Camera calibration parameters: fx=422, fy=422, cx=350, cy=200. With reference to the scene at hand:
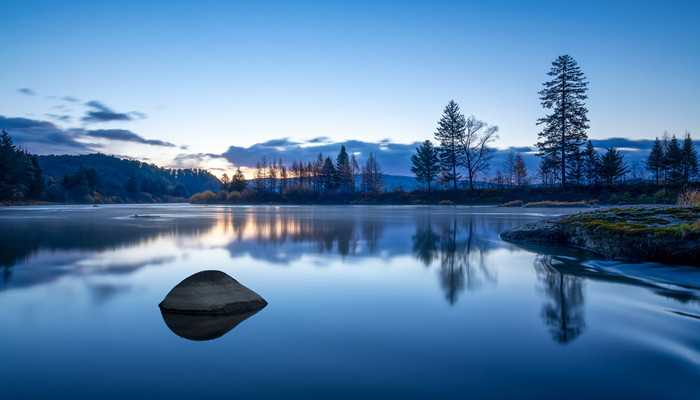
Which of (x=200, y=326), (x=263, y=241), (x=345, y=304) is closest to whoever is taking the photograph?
(x=200, y=326)

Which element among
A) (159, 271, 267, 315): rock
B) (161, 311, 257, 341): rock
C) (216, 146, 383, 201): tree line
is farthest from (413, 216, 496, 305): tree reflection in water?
(216, 146, 383, 201): tree line

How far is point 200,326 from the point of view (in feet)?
17.1

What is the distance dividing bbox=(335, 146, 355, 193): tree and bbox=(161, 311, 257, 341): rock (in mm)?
95490

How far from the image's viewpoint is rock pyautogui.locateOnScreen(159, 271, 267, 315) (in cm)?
575

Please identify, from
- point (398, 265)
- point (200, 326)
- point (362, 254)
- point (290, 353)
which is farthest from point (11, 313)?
point (362, 254)

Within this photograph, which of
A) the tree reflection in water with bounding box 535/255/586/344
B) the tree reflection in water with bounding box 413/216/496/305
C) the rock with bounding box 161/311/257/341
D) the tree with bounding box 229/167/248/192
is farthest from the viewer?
the tree with bounding box 229/167/248/192

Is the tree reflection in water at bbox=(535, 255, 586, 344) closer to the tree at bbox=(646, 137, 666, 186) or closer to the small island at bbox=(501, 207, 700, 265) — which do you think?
the small island at bbox=(501, 207, 700, 265)

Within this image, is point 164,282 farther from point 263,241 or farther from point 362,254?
point 263,241

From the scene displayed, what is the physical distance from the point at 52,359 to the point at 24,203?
4039 inches

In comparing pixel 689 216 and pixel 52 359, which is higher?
pixel 689 216

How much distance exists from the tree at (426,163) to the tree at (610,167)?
27.3 metres

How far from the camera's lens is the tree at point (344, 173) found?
101 meters

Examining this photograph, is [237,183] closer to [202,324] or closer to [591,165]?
[591,165]

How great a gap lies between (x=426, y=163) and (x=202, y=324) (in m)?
79.5
